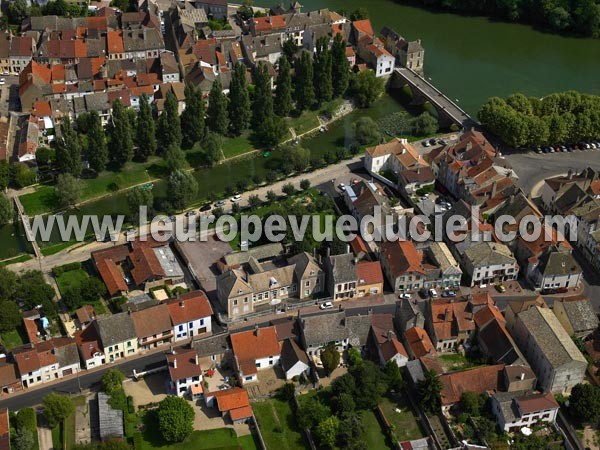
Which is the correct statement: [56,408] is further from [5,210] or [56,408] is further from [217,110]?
[217,110]

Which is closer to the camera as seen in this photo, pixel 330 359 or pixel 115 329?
pixel 330 359

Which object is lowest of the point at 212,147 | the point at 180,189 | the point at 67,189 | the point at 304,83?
the point at 67,189

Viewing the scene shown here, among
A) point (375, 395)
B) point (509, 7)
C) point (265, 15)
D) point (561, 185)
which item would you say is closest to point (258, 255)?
point (375, 395)

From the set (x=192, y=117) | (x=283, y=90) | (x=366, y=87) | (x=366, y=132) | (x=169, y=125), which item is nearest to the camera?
(x=169, y=125)

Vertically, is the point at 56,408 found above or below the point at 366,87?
below

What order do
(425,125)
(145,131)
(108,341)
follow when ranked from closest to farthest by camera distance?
(108,341)
(145,131)
(425,125)

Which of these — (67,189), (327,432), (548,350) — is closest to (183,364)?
(327,432)

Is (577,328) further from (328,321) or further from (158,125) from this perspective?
(158,125)

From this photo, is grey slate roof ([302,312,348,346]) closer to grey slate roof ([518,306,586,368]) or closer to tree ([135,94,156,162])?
grey slate roof ([518,306,586,368])
